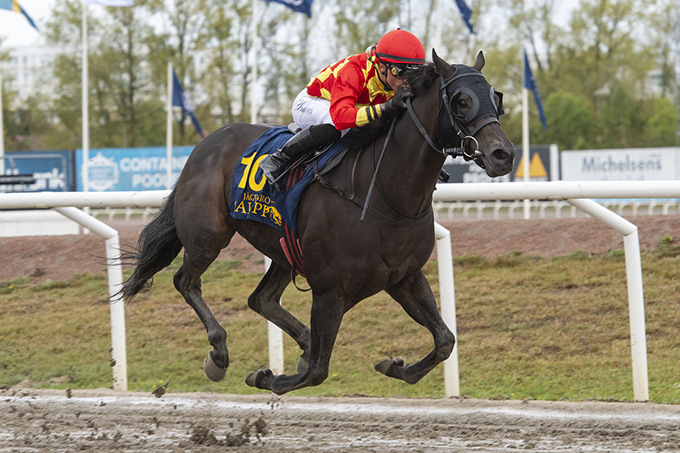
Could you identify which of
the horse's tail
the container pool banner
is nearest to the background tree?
the container pool banner

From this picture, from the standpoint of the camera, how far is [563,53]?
1302 inches

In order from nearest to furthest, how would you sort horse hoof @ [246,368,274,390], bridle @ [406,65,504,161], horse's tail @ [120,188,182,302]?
bridle @ [406,65,504,161], horse hoof @ [246,368,274,390], horse's tail @ [120,188,182,302]

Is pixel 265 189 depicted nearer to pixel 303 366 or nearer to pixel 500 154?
pixel 303 366

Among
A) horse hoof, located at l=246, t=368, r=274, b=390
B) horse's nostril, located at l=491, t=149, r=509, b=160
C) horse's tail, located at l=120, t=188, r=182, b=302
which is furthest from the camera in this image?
horse's tail, located at l=120, t=188, r=182, b=302

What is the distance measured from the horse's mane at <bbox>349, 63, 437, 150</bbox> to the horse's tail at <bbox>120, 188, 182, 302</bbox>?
1429mm

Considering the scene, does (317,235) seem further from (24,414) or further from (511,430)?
(24,414)

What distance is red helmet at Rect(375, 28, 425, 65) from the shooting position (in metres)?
3.62

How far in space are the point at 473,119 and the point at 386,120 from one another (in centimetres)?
57

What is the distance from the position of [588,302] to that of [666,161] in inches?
629

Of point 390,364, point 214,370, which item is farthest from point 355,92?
point 214,370

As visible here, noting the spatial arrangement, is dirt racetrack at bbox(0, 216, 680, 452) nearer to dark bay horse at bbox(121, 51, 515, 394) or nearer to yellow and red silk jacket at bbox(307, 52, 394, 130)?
Result: dark bay horse at bbox(121, 51, 515, 394)

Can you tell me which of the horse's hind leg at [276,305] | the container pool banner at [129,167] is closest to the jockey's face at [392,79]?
the horse's hind leg at [276,305]

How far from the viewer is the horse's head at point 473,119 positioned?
10.2ft

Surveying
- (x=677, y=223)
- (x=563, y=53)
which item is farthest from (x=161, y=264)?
(x=563, y=53)
